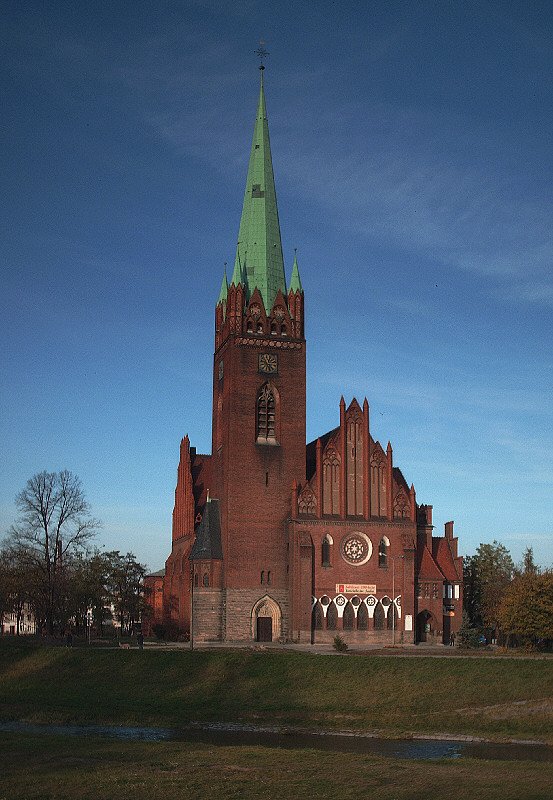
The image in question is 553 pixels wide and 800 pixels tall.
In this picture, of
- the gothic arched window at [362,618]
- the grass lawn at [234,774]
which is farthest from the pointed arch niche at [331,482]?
the grass lawn at [234,774]

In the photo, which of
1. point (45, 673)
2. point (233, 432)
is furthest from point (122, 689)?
point (233, 432)

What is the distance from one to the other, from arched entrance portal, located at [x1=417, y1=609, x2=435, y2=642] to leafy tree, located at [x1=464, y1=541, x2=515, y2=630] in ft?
36.9

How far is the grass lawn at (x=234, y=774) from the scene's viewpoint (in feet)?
86.7

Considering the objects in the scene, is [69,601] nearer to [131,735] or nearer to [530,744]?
[131,735]

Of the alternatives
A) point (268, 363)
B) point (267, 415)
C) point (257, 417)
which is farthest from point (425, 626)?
point (268, 363)

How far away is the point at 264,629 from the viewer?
257 ft

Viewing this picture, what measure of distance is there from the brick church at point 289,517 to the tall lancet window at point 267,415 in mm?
102

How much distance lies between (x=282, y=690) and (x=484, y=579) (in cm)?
5134

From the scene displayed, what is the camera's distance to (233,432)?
80688mm

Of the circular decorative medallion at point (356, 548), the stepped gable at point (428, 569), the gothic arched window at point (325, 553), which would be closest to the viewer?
the gothic arched window at point (325, 553)

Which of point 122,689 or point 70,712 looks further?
point 122,689

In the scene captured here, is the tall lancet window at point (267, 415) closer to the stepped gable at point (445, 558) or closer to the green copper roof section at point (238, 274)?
the green copper roof section at point (238, 274)

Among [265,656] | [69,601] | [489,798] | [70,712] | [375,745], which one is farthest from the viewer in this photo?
[69,601]

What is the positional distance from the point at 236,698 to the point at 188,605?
1335 inches
